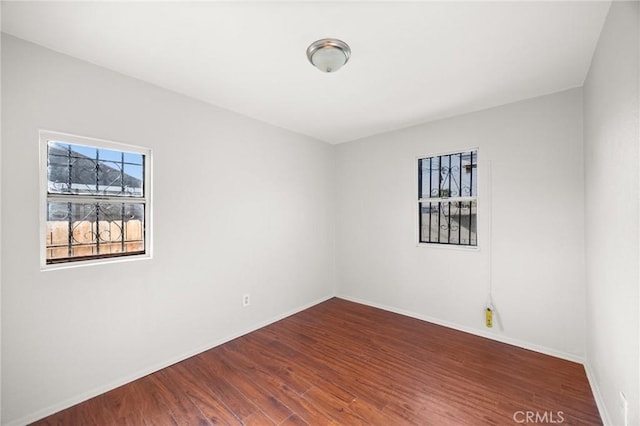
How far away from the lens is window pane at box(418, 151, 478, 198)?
3.12 metres

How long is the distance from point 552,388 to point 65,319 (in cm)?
368

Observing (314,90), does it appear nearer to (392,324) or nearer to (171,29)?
(171,29)

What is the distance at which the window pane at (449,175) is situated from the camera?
3.12 meters

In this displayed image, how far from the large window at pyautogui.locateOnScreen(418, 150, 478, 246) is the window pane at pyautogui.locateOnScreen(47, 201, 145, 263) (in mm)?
3175

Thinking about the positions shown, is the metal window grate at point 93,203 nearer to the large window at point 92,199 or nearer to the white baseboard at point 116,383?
the large window at point 92,199

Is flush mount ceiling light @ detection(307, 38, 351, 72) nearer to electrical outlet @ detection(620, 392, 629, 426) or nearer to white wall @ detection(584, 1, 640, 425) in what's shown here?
white wall @ detection(584, 1, 640, 425)

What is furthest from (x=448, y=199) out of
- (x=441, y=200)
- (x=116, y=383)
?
(x=116, y=383)

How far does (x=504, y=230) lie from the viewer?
9.29 ft

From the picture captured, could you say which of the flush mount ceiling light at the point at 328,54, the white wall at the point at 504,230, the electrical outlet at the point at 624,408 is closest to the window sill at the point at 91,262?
the flush mount ceiling light at the point at 328,54

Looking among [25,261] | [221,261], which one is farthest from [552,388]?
[25,261]

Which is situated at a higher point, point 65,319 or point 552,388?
point 65,319

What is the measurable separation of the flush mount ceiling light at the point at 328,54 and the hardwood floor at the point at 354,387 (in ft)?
8.15

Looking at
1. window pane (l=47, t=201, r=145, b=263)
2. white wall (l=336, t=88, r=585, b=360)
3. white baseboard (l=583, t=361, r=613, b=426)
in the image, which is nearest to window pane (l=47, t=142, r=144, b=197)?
window pane (l=47, t=201, r=145, b=263)

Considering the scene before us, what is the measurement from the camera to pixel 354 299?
4.19 metres
